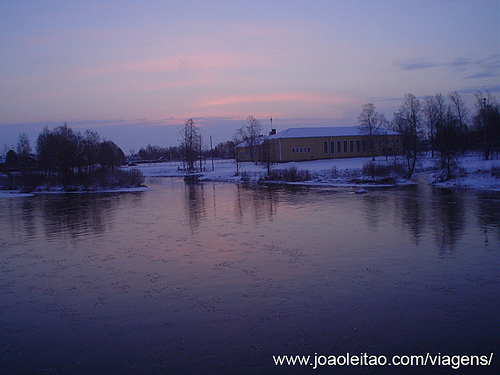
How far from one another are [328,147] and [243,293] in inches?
2358

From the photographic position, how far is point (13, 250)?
14391mm

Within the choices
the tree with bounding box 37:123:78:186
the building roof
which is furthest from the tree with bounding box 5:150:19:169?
the building roof

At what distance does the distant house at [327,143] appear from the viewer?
65062mm

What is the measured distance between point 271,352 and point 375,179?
35725 mm

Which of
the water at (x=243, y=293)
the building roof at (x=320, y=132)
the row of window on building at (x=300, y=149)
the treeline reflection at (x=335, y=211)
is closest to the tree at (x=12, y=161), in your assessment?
the building roof at (x=320, y=132)

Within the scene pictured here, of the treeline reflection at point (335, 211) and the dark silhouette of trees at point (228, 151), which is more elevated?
the dark silhouette of trees at point (228, 151)

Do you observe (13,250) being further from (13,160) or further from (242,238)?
(13,160)

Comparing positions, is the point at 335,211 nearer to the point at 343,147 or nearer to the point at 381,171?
the point at 381,171

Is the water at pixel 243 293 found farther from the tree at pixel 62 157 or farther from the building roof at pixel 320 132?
the building roof at pixel 320 132

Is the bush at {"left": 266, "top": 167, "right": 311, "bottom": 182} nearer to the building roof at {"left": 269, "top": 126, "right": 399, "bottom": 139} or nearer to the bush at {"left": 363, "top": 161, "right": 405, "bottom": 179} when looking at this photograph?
the bush at {"left": 363, "top": 161, "right": 405, "bottom": 179}

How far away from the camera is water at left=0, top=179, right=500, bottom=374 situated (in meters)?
6.49

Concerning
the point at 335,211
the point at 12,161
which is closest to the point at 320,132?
the point at 335,211

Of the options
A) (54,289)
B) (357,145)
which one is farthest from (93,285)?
(357,145)

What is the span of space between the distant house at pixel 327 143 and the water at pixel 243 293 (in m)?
47.1
